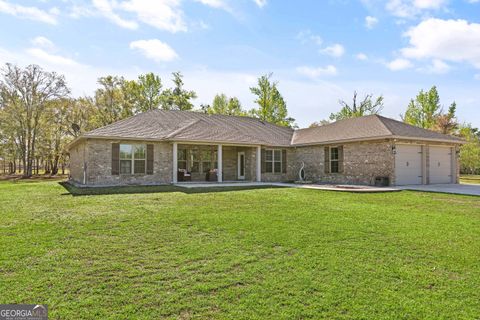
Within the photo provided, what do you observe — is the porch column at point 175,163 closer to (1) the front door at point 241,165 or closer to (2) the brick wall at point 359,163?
(1) the front door at point 241,165

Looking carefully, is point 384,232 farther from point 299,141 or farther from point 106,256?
point 299,141

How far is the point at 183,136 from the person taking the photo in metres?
15.5

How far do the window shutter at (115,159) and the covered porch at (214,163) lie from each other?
3213 millimetres

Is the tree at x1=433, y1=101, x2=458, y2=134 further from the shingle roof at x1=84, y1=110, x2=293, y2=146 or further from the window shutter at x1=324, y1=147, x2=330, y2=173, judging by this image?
the window shutter at x1=324, y1=147, x2=330, y2=173

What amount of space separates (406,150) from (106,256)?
15.0m

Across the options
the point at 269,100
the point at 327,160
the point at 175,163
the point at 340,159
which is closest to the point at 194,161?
the point at 175,163

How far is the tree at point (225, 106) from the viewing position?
132ft

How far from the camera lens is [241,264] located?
3939mm

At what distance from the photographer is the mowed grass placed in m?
2.88

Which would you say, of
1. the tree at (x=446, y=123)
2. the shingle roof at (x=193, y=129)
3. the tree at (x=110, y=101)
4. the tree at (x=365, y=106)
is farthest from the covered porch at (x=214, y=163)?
the tree at (x=446, y=123)

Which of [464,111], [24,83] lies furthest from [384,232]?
[464,111]

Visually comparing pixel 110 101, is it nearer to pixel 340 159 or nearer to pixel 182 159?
pixel 182 159

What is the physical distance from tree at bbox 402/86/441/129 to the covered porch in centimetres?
2519

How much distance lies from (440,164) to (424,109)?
72.0 feet
